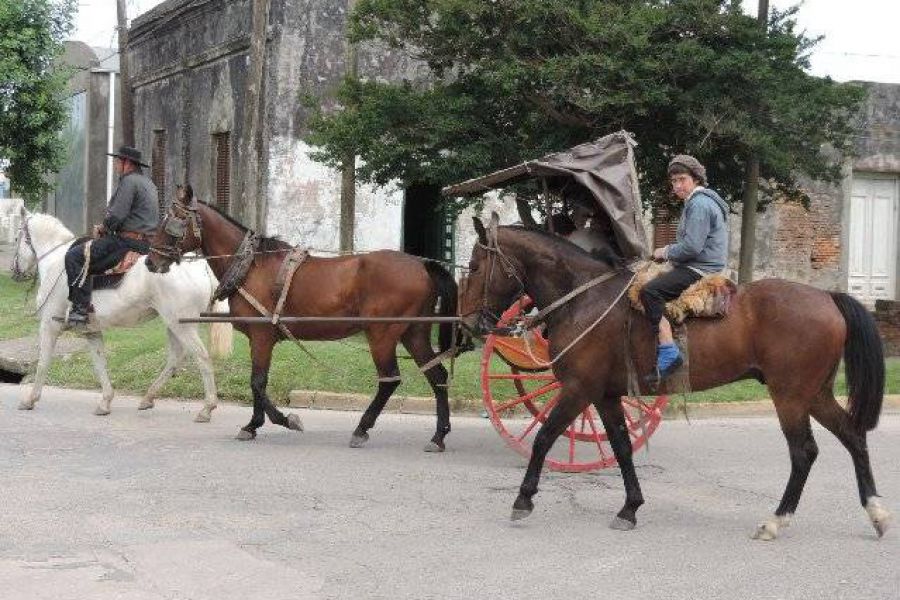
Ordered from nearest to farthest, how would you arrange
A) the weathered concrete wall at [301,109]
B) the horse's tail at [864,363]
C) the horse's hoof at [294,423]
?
the horse's tail at [864,363] → the horse's hoof at [294,423] → the weathered concrete wall at [301,109]

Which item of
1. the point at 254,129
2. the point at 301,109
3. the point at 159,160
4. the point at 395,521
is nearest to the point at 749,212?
the point at 254,129

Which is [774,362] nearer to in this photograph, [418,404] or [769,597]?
[769,597]

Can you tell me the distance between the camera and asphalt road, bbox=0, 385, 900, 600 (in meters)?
6.50

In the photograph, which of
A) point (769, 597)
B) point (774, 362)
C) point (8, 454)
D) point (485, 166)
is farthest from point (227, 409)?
point (769, 597)

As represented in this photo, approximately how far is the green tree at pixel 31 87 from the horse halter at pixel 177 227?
17424 millimetres

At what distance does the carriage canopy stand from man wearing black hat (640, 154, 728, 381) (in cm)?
57

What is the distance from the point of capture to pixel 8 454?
394 inches

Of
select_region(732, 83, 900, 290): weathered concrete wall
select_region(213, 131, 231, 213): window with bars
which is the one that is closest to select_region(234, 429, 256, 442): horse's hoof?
select_region(213, 131, 231, 213): window with bars

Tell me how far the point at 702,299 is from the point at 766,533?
1571 millimetres

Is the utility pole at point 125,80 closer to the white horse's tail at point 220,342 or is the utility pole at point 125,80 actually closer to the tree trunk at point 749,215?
the white horse's tail at point 220,342

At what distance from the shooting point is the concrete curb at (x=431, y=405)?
1309 centimetres

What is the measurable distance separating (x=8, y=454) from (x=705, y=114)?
8704 mm

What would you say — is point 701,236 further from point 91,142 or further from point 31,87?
point 91,142

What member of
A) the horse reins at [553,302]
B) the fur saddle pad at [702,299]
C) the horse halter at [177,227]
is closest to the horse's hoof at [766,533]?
the fur saddle pad at [702,299]
